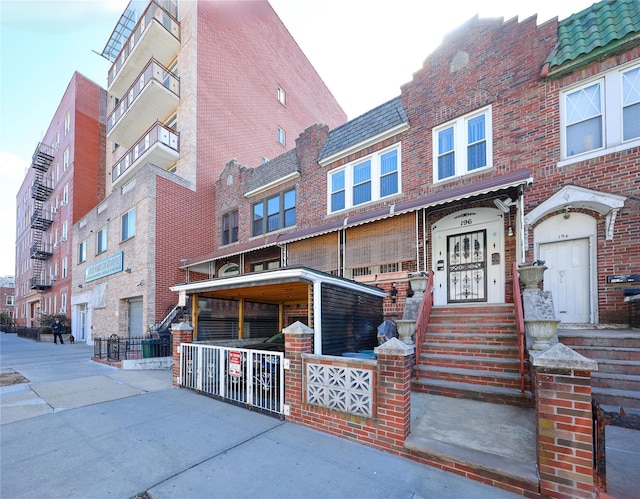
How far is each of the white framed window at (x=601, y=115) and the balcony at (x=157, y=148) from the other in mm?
15602

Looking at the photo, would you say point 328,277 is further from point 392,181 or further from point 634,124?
→ point 634,124

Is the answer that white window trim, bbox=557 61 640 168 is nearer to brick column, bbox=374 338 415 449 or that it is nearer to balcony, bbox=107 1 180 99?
brick column, bbox=374 338 415 449

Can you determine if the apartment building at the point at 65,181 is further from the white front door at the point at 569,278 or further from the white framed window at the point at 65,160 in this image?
the white front door at the point at 569,278

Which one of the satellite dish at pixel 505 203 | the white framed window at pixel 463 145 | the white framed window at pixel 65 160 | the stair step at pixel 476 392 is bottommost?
the stair step at pixel 476 392

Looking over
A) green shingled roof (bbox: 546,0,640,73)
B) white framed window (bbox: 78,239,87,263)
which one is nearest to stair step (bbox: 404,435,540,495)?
green shingled roof (bbox: 546,0,640,73)

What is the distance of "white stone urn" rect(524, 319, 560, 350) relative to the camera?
459 centimetres

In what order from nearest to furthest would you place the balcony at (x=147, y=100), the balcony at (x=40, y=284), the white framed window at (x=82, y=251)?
the balcony at (x=147, y=100) < the white framed window at (x=82, y=251) < the balcony at (x=40, y=284)

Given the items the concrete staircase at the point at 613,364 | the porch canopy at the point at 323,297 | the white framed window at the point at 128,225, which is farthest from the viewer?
the white framed window at the point at 128,225

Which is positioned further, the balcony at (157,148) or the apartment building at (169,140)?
the balcony at (157,148)

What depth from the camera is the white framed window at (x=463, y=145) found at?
27.7ft

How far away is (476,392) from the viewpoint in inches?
203

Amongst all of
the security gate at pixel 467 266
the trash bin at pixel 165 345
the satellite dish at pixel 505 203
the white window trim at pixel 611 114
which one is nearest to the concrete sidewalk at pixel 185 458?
the trash bin at pixel 165 345

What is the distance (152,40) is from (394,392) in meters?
20.7

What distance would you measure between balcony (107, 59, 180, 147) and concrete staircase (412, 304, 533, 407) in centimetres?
1672
